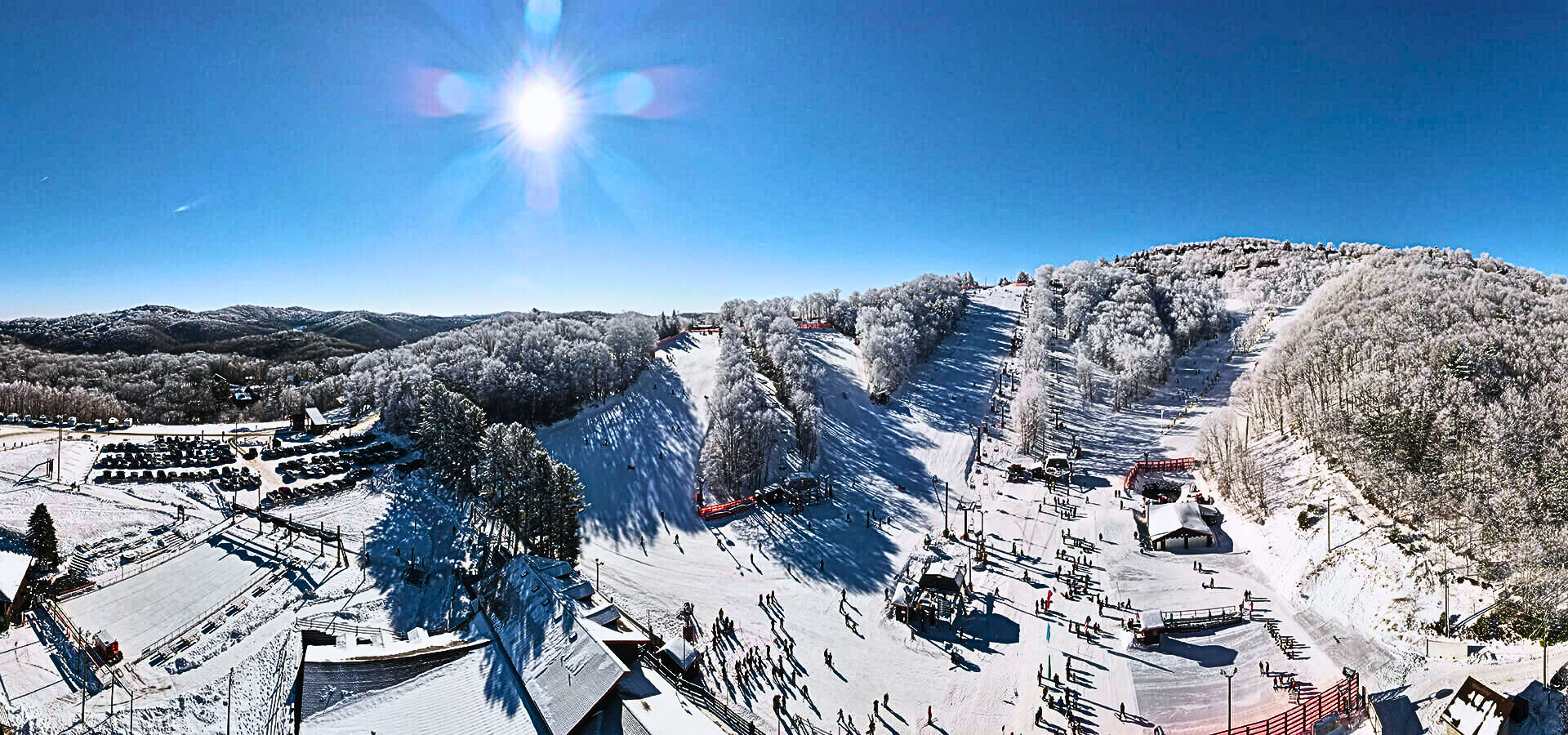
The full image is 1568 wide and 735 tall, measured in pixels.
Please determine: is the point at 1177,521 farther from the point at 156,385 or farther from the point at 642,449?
the point at 156,385

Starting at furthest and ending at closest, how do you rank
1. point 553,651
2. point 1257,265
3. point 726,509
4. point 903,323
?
point 1257,265 → point 903,323 → point 726,509 → point 553,651

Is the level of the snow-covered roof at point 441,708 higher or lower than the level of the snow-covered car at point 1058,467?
lower

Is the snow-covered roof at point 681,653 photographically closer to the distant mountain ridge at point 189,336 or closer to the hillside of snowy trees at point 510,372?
the hillside of snowy trees at point 510,372

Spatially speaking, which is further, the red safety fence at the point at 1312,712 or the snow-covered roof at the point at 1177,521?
the snow-covered roof at the point at 1177,521

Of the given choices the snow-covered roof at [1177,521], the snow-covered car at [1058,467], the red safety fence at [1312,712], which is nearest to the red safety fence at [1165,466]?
the snow-covered car at [1058,467]

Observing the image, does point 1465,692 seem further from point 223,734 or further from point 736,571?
point 223,734

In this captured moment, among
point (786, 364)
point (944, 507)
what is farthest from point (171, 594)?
point (786, 364)
